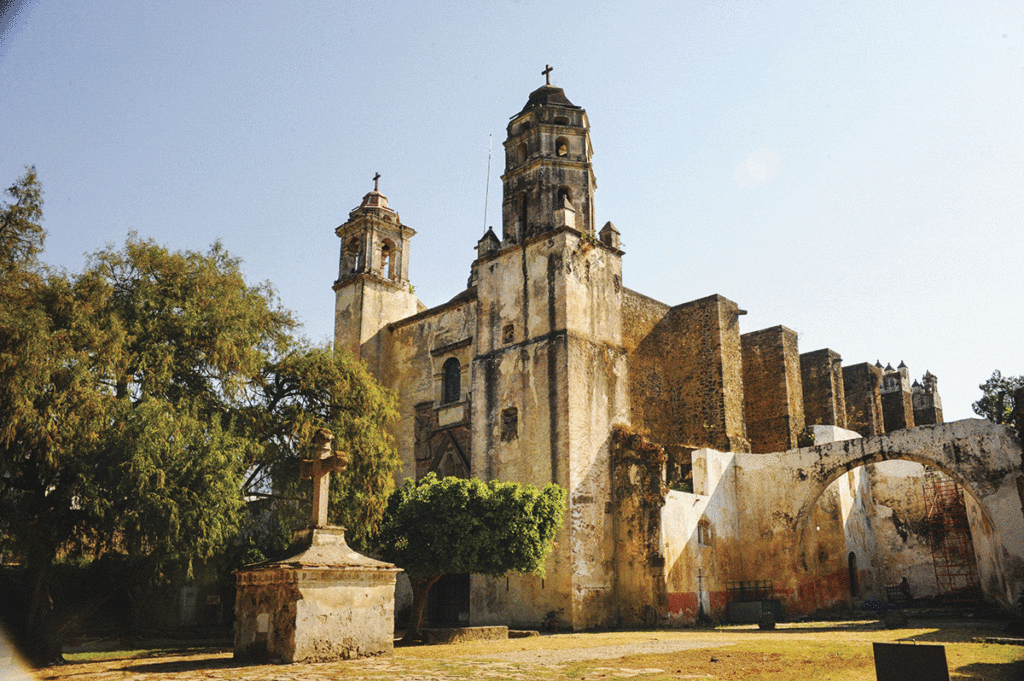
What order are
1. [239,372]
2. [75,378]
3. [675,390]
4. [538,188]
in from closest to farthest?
[75,378] < [239,372] < [538,188] < [675,390]

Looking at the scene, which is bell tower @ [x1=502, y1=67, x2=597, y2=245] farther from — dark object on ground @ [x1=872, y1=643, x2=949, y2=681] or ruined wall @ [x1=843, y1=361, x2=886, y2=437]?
dark object on ground @ [x1=872, y1=643, x2=949, y2=681]

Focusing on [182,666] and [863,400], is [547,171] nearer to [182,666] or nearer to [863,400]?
[863,400]

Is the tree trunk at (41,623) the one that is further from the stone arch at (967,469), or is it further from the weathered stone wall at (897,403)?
the weathered stone wall at (897,403)

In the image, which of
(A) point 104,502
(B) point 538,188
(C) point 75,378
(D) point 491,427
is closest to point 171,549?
(A) point 104,502

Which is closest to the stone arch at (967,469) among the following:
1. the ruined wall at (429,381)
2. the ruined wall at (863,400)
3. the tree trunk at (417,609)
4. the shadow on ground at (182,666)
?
the ruined wall at (863,400)

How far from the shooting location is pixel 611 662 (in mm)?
9781

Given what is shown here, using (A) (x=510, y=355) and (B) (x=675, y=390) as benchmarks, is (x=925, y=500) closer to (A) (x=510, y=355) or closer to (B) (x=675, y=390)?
(B) (x=675, y=390)

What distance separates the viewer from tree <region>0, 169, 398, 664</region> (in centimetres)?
1131

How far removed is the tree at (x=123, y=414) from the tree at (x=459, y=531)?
8.33 ft

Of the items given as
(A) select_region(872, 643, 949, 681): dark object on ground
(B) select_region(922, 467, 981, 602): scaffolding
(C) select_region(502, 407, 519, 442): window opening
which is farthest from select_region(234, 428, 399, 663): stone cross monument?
(B) select_region(922, 467, 981, 602): scaffolding

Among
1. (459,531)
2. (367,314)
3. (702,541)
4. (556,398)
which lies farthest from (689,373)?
(459,531)

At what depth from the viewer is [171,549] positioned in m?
12.2

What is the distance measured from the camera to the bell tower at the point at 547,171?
73.0 feet

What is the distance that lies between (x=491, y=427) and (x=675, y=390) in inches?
259
